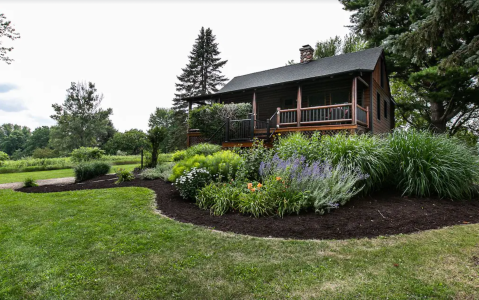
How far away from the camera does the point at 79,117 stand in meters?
27.0

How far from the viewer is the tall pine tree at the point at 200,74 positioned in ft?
93.9

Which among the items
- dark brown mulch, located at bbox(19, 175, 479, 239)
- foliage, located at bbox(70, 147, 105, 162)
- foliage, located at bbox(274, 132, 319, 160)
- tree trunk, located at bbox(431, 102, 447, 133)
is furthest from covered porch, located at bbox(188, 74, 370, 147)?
tree trunk, located at bbox(431, 102, 447, 133)

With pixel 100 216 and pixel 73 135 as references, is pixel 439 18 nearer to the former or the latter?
pixel 100 216

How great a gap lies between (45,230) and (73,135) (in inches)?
1131

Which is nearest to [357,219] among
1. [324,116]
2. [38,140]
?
[324,116]

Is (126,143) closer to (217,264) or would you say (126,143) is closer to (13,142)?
(217,264)

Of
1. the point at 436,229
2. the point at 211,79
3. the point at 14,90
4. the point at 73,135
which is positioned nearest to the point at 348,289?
the point at 436,229

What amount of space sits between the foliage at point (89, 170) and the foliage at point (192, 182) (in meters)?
5.54

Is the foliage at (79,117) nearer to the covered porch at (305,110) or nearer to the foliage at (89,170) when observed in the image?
the covered porch at (305,110)

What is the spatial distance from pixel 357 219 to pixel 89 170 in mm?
9168

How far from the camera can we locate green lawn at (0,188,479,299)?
196 cm

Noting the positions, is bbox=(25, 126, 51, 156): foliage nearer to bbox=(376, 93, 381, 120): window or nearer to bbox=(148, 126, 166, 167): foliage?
bbox=(148, 126, 166, 167): foliage

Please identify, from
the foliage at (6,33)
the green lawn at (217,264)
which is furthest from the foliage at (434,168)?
the foliage at (6,33)

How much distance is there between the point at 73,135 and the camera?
2700 cm
